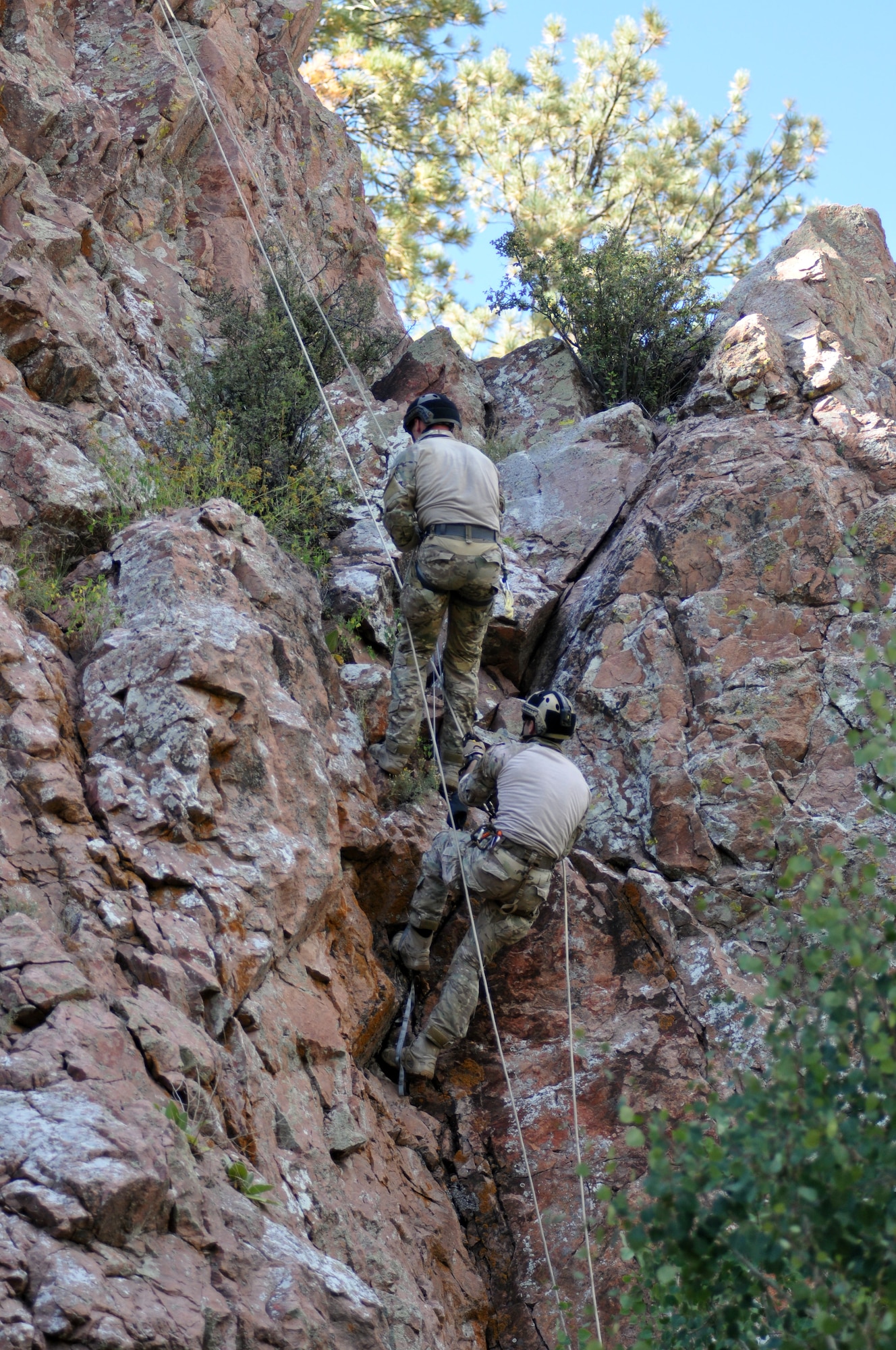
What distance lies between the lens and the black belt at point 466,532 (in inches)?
287

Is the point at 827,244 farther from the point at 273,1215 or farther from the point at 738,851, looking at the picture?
the point at 273,1215

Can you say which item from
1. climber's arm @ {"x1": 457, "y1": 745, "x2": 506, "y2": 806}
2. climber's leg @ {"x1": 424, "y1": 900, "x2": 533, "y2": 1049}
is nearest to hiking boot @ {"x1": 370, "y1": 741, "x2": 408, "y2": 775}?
climber's arm @ {"x1": 457, "y1": 745, "x2": 506, "y2": 806}

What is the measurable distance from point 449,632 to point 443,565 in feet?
1.99

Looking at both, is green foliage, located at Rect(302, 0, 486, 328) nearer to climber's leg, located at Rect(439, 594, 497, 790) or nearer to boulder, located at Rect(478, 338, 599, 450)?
boulder, located at Rect(478, 338, 599, 450)

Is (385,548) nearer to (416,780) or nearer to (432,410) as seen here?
(432,410)

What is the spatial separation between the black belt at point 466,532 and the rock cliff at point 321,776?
1.02 metres

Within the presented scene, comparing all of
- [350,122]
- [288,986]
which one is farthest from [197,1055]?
[350,122]

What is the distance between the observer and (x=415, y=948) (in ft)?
22.6

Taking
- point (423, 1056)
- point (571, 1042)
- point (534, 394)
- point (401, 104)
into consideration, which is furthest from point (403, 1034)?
point (401, 104)

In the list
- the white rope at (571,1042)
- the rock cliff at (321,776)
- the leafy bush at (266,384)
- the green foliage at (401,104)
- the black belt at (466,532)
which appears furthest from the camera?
the green foliage at (401,104)

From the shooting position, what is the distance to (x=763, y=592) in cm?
852

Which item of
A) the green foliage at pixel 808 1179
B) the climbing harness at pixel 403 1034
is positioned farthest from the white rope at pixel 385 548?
the green foliage at pixel 808 1179

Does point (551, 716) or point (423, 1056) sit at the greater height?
point (551, 716)

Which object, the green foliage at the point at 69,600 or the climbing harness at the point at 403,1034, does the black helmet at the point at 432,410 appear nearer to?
the green foliage at the point at 69,600
